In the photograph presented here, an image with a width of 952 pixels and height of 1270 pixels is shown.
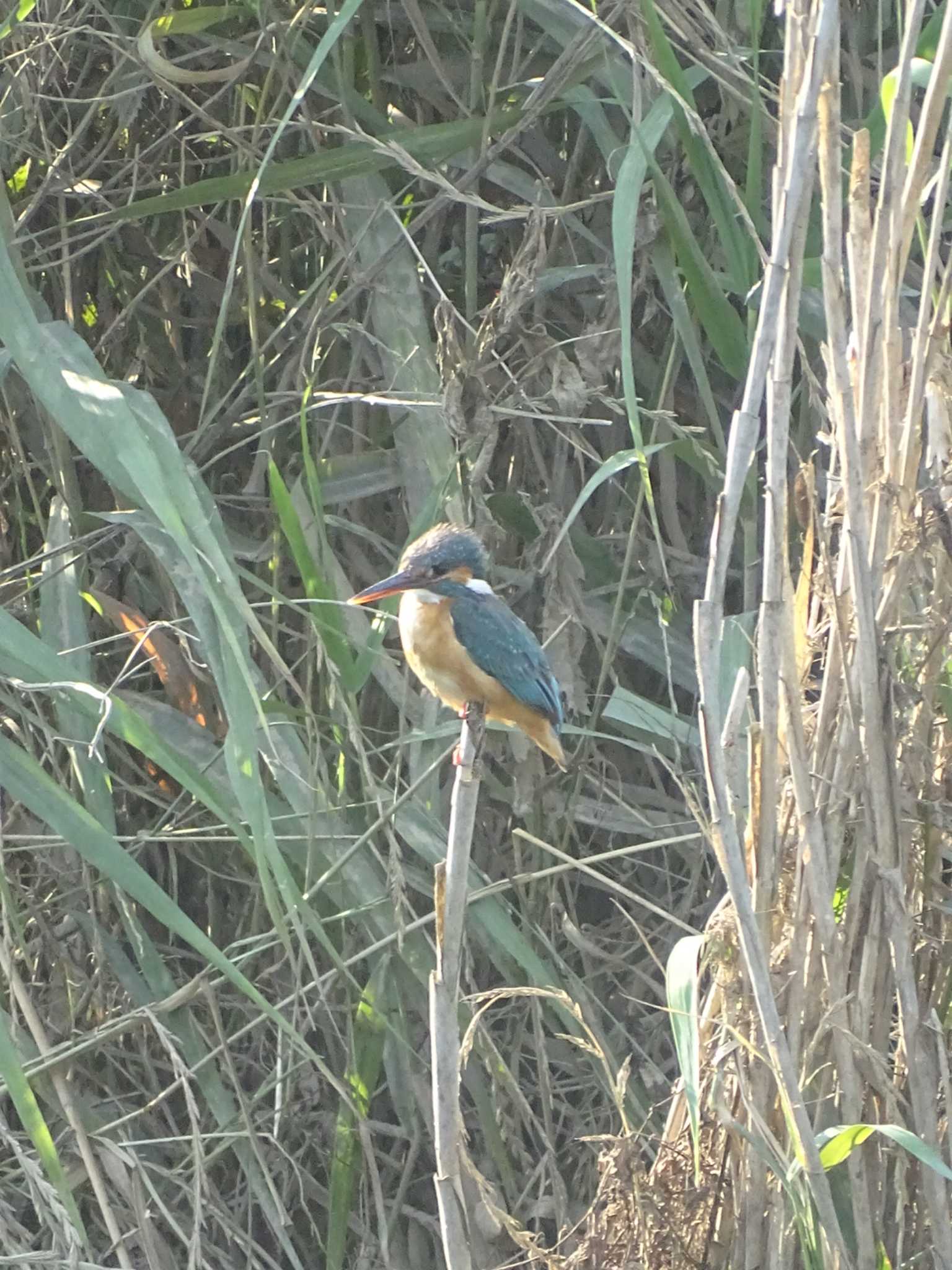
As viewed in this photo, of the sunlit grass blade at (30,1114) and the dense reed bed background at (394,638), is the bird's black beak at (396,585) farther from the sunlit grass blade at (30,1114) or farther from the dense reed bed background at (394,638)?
A: the sunlit grass blade at (30,1114)

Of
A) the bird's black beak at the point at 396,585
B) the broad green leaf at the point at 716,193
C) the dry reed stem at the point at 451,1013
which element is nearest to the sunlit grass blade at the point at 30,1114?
the dry reed stem at the point at 451,1013

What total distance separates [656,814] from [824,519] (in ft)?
2.94

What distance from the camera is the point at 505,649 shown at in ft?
6.59

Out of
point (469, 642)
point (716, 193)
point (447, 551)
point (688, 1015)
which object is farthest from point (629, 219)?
point (688, 1015)

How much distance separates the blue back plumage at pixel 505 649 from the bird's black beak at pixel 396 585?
3 cm

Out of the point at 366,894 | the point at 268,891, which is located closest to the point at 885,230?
the point at 268,891

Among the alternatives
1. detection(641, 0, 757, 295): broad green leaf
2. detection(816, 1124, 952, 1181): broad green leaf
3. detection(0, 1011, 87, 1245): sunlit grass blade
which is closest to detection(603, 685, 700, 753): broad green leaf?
detection(641, 0, 757, 295): broad green leaf

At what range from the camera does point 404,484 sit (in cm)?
213

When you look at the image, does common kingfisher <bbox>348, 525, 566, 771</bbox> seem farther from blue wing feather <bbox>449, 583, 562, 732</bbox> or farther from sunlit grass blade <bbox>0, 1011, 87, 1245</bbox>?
sunlit grass blade <bbox>0, 1011, 87, 1245</bbox>

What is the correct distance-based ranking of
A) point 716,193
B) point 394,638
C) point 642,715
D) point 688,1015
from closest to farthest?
point 688,1015 → point 716,193 → point 642,715 → point 394,638

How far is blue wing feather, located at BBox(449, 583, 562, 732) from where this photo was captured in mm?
1970

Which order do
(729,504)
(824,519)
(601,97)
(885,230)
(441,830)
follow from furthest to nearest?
(601,97) < (441,830) < (824,519) < (885,230) < (729,504)

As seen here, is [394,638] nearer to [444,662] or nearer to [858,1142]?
[444,662]

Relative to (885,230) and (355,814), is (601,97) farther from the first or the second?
(355,814)
